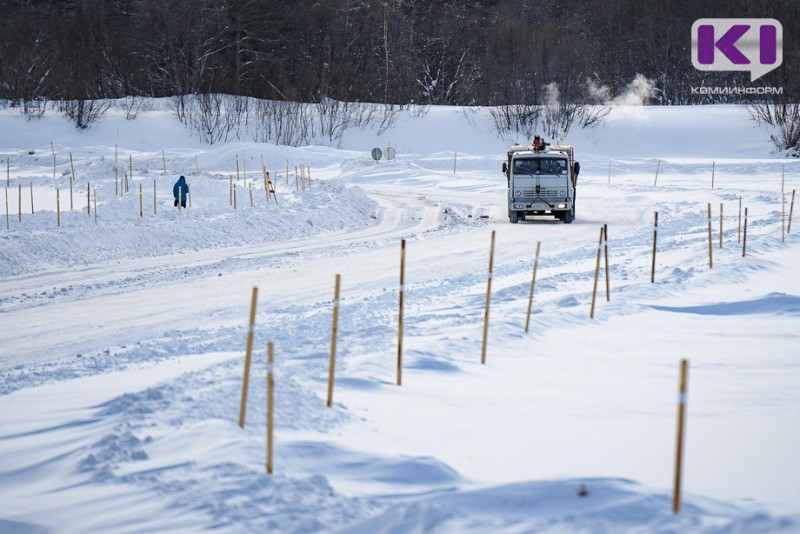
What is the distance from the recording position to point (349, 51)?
3115 inches

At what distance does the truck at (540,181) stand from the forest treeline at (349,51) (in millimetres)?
43018

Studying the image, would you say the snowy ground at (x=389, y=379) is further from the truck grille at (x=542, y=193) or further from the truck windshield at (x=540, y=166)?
the truck windshield at (x=540, y=166)

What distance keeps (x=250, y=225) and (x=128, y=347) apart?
13.4m

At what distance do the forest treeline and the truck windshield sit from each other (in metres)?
43.0

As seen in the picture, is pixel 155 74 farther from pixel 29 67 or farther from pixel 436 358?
pixel 436 358

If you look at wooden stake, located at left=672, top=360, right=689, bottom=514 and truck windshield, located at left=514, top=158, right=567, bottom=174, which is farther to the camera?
truck windshield, located at left=514, top=158, right=567, bottom=174

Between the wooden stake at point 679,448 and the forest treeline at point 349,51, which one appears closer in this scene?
the wooden stake at point 679,448

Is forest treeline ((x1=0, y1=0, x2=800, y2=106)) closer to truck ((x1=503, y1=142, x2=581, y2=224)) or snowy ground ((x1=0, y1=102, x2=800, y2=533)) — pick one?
truck ((x1=503, y1=142, x2=581, y2=224))

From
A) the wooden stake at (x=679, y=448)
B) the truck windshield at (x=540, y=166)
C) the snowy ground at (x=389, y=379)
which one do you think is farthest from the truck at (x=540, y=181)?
the wooden stake at (x=679, y=448)

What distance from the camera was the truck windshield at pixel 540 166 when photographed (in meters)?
27.0

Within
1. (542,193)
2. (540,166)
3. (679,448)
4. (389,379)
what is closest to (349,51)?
(540,166)

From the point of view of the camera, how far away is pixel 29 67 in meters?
68.1

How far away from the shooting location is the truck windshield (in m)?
27.0

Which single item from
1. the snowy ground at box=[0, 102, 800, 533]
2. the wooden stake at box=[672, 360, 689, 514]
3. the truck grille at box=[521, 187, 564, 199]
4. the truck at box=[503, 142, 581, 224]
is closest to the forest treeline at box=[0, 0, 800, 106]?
the truck at box=[503, 142, 581, 224]
